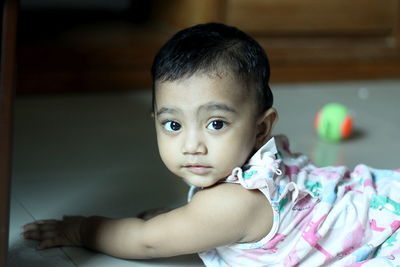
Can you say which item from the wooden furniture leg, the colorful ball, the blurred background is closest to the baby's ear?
the wooden furniture leg

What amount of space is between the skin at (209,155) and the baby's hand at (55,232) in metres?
0.15

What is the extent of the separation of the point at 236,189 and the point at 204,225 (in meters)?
0.06

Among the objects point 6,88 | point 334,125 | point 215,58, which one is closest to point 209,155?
point 215,58

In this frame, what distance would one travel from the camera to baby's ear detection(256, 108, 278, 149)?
1013 millimetres

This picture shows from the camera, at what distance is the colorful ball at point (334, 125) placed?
1.70 metres

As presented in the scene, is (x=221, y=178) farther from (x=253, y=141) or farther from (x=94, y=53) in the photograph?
(x=94, y=53)

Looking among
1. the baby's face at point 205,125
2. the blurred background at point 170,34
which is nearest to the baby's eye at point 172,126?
the baby's face at point 205,125

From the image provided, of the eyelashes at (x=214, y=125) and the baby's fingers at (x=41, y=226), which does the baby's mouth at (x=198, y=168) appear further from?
the baby's fingers at (x=41, y=226)

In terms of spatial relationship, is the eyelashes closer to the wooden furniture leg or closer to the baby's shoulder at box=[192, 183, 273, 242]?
the baby's shoulder at box=[192, 183, 273, 242]

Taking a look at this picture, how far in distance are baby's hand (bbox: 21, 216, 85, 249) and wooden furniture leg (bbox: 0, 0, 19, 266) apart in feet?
0.64

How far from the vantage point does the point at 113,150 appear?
159 centimetres

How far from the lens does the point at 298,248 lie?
1009mm

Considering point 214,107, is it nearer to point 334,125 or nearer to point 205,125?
point 205,125

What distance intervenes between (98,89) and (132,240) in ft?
3.36
